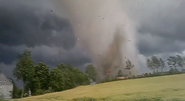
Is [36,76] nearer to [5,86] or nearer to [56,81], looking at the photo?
[56,81]

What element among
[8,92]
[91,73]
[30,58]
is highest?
[30,58]

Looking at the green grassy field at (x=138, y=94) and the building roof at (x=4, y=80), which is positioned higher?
the building roof at (x=4, y=80)

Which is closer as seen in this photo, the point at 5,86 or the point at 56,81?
the point at 56,81

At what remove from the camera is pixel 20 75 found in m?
41.0

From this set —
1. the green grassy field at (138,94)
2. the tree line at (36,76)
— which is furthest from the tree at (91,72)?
the green grassy field at (138,94)

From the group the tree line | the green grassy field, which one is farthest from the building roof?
the green grassy field

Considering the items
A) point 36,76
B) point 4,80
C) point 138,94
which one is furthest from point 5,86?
point 138,94

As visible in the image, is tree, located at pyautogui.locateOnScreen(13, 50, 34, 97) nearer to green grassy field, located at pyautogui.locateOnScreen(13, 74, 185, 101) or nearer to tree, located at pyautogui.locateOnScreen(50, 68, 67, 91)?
tree, located at pyautogui.locateOnScreen(50, 68, 67, 91)

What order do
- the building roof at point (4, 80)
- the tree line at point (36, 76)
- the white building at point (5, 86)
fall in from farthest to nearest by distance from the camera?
the building roof at point (4, 80)
the white building at point (5, 86)
the tree line at point (36, 76)

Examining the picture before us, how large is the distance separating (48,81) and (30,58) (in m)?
7.05

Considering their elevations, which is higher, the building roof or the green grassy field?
the building roof

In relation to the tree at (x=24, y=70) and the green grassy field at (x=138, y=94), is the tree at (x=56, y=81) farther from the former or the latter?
the green grassy field at (x=138, y=94)

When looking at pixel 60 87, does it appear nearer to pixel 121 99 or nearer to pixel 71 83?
pixel 71 83

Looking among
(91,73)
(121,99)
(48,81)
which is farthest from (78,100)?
(91,73)
